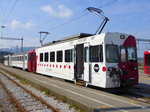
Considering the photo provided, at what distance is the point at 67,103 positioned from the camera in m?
8.71

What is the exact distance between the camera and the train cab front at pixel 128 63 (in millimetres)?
10461

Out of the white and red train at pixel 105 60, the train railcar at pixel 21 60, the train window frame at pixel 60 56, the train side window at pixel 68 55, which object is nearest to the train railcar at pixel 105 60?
the white and red train at pixel 105 60

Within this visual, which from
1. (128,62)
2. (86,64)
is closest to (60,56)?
(86,64)

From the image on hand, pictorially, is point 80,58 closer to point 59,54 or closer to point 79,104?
point 59,54

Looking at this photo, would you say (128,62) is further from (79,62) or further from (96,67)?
(79,62)

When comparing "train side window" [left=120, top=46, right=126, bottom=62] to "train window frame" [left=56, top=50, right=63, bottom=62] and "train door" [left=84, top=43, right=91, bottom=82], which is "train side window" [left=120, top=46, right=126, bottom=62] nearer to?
"train door" [left=84, top=43, right=91, bottom=82]

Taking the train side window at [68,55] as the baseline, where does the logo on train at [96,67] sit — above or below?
below

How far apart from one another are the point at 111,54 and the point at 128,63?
3.62 ft

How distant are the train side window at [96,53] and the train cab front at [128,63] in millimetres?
1038

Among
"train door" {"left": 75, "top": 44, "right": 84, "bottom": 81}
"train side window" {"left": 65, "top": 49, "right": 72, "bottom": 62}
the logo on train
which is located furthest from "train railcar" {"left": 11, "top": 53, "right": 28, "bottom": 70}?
the logo on train

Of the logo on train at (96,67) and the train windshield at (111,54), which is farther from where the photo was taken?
the logo on train at (96,67)

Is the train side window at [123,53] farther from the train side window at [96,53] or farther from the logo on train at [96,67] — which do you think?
the logo on train at [96,67]

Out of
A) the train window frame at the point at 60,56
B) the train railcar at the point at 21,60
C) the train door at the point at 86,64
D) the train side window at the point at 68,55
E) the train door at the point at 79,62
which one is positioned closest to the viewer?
the train door at the point at 86,64

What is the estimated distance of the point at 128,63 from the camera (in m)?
10.7
